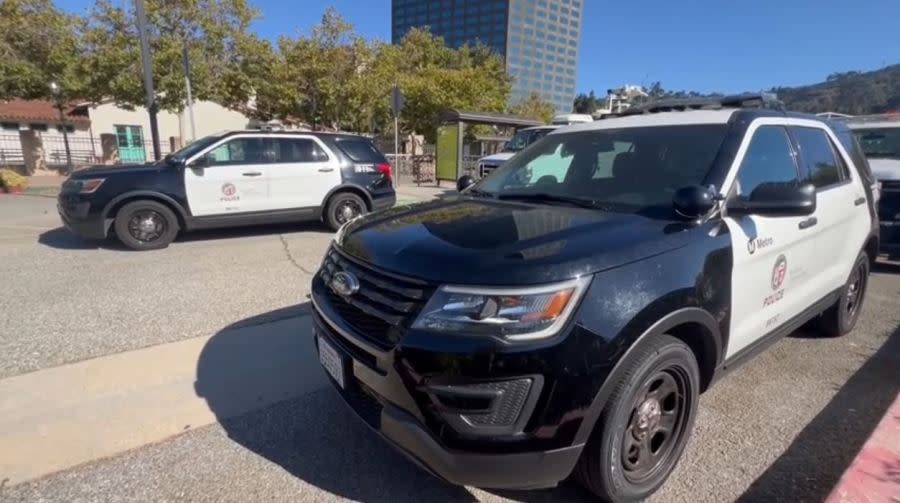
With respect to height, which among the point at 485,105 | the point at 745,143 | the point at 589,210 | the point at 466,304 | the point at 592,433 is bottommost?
the point at 592,433

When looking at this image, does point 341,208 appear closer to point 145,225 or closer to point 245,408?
point 145,225

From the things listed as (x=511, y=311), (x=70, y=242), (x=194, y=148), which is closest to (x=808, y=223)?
(x=511, y=311)

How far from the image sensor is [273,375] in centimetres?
339

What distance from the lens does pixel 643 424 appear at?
7.19 ft

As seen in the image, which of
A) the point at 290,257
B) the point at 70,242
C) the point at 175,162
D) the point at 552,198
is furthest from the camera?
the point at 70,242

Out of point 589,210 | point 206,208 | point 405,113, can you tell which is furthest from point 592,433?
point 405,113

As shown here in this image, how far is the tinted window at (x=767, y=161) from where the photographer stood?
106 inches

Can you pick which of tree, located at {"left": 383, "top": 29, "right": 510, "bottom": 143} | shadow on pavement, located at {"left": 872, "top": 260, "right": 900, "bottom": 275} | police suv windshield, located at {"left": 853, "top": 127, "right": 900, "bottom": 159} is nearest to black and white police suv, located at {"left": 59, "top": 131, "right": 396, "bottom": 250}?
shadow on pavement, located at {"left": 872, "top": 260, "right": 900, "bottom": 275}

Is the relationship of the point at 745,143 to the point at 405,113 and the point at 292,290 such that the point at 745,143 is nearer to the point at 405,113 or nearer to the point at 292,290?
the point at 292,290

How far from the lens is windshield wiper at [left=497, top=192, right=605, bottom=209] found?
2.67 metres

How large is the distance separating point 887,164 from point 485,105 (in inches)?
1016

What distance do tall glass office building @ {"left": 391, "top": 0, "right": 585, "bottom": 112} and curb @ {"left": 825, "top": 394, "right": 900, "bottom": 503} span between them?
10832 cm

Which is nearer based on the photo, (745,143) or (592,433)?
(592,433)

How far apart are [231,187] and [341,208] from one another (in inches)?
70.6
